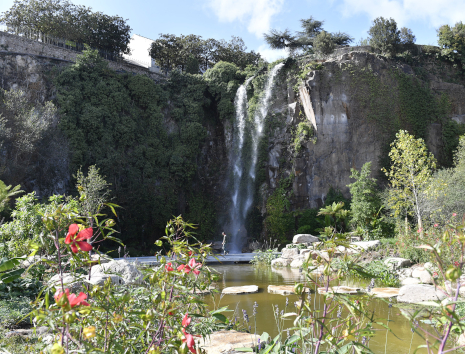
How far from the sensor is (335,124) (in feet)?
65.2

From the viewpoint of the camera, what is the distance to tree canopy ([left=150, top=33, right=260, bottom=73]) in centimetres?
2711

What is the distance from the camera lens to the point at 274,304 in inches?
249

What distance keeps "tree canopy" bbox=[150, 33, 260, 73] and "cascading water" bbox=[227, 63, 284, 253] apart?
6624 mm

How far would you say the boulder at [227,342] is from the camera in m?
3.28

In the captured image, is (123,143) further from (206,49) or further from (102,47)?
(206,49)

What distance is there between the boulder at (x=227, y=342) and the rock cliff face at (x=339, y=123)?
16130 mm

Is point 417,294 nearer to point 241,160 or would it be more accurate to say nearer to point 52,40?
point 241,160

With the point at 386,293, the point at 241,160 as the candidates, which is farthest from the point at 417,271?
the point at 241,160

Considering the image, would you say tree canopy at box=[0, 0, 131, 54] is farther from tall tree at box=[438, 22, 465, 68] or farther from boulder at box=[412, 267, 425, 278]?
boulder at box=[412, 267, 425, 278]

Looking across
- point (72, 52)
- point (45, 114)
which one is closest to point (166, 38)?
point (72, 52)

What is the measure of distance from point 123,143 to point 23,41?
26.5ft

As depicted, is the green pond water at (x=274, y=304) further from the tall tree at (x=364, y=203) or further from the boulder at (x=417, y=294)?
the tall tree at (x=364, y=203)

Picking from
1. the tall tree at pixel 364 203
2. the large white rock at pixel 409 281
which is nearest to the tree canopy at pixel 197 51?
the tall tree at pixel 364 203

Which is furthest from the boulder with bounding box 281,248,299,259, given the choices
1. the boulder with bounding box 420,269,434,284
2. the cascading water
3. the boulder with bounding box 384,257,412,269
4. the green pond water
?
the cascading water
